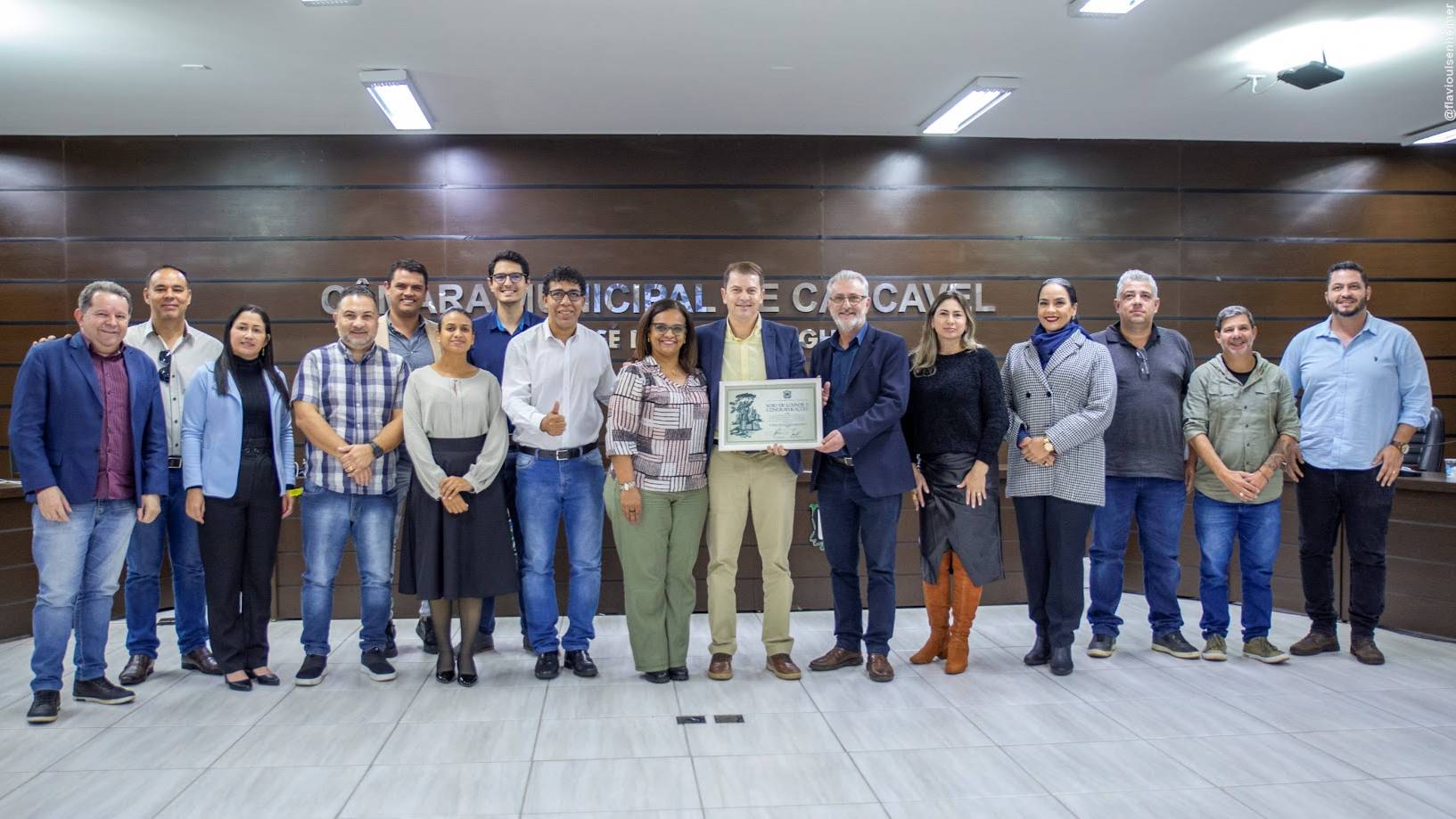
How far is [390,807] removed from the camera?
2623 millimetres

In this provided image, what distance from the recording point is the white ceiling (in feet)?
14.3

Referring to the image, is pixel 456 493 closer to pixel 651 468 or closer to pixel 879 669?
pixel 651 468

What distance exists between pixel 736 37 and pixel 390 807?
3.84 meters

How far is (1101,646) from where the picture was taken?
424cm

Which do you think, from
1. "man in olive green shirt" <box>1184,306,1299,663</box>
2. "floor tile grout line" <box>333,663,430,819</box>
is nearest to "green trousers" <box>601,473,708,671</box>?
"floor tile grout line" <box>333,663,430,819</box>

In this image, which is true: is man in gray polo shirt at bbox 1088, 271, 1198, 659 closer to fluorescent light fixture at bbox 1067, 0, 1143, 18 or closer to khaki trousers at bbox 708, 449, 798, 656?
fluorescent light fixture at bbox 1067, 0, 1143, 18

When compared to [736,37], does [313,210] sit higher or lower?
lower

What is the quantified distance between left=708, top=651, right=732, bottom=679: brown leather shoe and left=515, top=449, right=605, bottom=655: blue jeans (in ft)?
1.89

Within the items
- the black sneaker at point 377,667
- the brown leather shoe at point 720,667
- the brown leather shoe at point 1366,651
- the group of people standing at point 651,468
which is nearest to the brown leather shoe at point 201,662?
the group of people standing at point 651,468

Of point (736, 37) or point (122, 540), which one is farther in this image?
point (736, 37)

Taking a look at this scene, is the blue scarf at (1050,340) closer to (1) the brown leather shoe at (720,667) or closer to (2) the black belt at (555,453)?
(1) the brown leather shoe at (720,667)

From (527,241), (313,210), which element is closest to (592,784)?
(527,241)

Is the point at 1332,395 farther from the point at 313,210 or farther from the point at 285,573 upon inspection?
the point at 313,210

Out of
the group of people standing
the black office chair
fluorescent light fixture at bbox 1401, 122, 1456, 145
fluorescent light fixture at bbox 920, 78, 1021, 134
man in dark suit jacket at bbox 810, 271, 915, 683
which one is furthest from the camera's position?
fluorescent light fixture at bbox 1401, 122, 1456, 145
